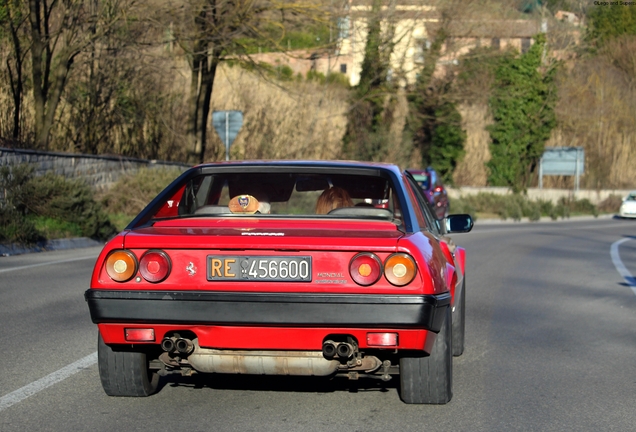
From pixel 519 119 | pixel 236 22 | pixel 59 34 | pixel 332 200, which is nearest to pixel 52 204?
pixel 59 34

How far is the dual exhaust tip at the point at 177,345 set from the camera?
4.86 metres

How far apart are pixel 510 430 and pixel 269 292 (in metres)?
1.48

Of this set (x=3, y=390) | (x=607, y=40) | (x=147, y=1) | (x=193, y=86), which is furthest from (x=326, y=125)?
(x=607, y=40)

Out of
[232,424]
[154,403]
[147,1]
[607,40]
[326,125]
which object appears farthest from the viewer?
[607,40]

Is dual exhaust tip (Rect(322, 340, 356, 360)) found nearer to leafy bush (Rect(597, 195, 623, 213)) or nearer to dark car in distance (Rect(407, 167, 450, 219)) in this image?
dark car in distance (Rect(407, 167, 450, 219))

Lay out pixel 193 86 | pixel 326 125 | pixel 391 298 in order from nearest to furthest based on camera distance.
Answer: pixel 391 298 < pixel 193 86 < pixel 326 125

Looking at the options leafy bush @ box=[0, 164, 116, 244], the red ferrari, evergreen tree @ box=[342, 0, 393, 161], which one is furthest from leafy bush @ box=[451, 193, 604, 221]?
the red ferrari

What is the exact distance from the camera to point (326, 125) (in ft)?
122

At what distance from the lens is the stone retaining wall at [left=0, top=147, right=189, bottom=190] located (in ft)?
62.8

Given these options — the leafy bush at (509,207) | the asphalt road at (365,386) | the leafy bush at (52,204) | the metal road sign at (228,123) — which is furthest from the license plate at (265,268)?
the leafy bush at (509,207)

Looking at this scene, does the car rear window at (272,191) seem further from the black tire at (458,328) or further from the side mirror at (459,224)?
the black tire at (458,328)

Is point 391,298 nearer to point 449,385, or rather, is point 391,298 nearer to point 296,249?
point 296,249

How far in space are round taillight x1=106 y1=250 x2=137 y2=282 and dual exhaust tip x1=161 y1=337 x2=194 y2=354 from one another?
37 centimetres

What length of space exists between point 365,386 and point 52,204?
537 inches
